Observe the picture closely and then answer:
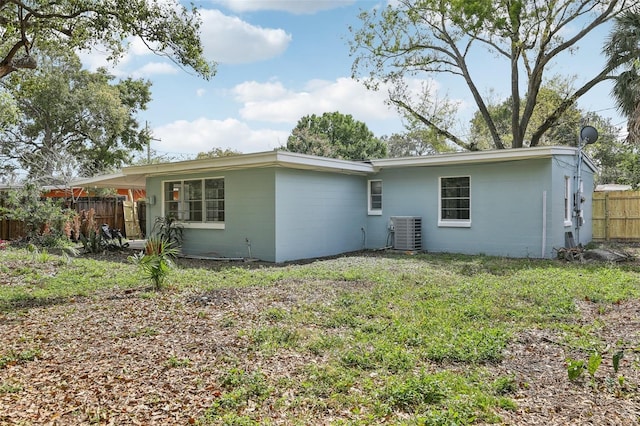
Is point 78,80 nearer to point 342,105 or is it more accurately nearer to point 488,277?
point 342,105

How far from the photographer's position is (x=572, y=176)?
1173 centimetres

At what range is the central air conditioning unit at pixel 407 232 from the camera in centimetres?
1190

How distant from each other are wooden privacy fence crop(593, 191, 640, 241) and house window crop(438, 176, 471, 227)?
7.16 m

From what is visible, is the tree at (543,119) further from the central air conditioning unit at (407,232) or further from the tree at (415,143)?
the central air conditioning unit at (407,232)

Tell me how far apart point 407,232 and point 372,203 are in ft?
5.56

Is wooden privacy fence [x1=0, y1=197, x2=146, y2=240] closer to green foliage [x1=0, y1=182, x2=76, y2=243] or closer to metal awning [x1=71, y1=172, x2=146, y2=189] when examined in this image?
green foliage [x1=0, y1=182, x2=76, y2=243]

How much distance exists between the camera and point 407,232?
11.9 metres

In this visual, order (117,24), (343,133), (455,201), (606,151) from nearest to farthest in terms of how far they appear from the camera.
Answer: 1. (117,24)
2. (455,201)
3. (606,151)
4. (343,133)

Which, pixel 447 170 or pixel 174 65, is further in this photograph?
pixel 447 170

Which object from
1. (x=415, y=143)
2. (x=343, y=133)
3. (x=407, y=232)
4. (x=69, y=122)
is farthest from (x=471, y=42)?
(x=415, y=143)

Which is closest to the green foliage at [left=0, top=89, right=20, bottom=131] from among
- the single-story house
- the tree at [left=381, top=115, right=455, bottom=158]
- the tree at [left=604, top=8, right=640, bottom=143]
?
the single-story house

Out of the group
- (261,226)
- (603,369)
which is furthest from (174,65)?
(603,369)

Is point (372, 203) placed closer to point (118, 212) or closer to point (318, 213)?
point (318, 213)

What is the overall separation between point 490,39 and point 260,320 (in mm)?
16118
